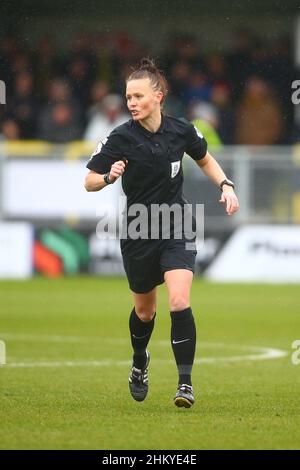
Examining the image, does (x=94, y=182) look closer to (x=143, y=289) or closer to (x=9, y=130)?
(x=143, y=289)

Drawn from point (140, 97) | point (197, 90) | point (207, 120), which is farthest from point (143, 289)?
point (197, 90)

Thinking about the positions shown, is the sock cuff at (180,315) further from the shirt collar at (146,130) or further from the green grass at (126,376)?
the shirt collar at (146,130)

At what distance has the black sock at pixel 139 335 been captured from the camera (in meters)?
8.56

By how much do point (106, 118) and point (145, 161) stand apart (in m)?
13.4

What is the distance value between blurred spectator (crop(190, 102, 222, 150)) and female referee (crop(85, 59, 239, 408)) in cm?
1118

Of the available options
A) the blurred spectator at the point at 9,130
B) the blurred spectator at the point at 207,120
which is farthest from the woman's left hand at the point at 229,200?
the blurred spectator at the point at 9,130

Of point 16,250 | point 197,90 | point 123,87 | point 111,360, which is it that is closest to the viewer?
point 111,360

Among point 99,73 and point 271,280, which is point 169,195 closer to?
point 271,280

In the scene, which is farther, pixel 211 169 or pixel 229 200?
pixel 211 169

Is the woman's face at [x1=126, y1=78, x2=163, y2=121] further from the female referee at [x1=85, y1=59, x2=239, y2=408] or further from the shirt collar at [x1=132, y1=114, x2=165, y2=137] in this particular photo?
the shirt collar at [x1=132, y1=114, x2=165, y2=137]

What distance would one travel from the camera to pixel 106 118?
21.5 meters

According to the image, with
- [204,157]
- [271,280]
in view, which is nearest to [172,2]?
[271,280]

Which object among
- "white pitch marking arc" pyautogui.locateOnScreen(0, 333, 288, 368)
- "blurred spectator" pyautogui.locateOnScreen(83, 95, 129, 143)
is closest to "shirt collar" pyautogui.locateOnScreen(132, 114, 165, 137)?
"white pitch marking arc" pyautogui.locateOnScreen(0, 333, 288, 368)

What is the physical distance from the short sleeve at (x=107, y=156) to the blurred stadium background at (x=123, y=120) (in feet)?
24.0
